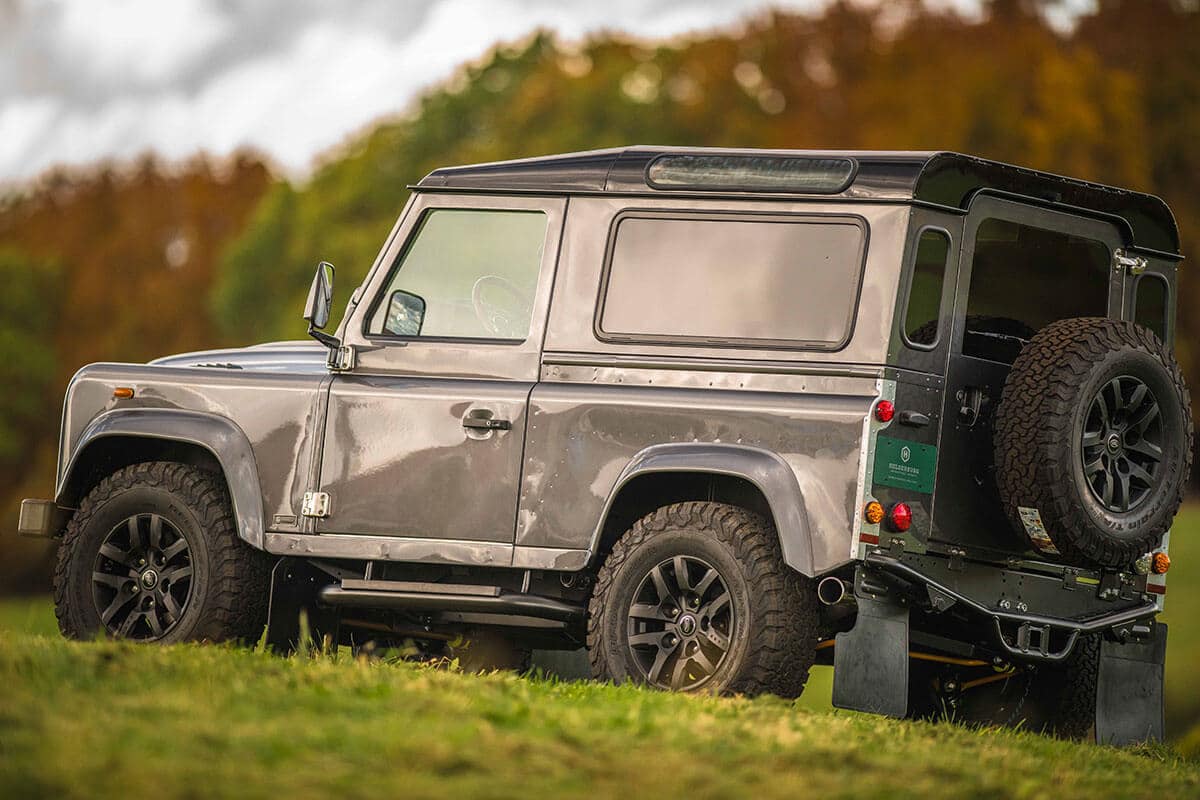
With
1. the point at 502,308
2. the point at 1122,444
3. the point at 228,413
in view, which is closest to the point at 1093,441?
the point at 1122,444

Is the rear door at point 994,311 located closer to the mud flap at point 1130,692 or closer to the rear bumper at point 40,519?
the mud flap at point 1130,692

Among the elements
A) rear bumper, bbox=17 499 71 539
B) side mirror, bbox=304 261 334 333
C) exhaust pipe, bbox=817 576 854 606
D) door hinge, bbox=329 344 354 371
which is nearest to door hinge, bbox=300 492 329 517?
door hinge, bbox=329 344 354 371

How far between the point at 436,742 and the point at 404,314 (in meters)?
3.49

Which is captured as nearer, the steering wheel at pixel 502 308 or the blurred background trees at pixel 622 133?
the steering wheel at pixel 502 308

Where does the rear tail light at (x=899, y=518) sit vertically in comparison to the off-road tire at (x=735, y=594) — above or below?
above

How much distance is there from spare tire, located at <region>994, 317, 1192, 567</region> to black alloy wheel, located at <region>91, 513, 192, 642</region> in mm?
3831

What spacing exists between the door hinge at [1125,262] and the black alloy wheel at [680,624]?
98.4 inches

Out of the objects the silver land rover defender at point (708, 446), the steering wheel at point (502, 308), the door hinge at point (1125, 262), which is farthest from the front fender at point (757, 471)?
the door hinge at point (1125, 262)

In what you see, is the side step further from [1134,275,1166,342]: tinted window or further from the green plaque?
[1134,275,1166,342]: tinted window

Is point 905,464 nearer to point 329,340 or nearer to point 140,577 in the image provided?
point 329,340

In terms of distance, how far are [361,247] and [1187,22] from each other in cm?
1670

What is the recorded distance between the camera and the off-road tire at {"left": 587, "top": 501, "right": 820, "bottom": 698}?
24.4ft

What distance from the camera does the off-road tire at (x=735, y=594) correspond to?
7.45 m

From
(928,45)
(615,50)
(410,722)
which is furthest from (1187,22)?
(410,722)
